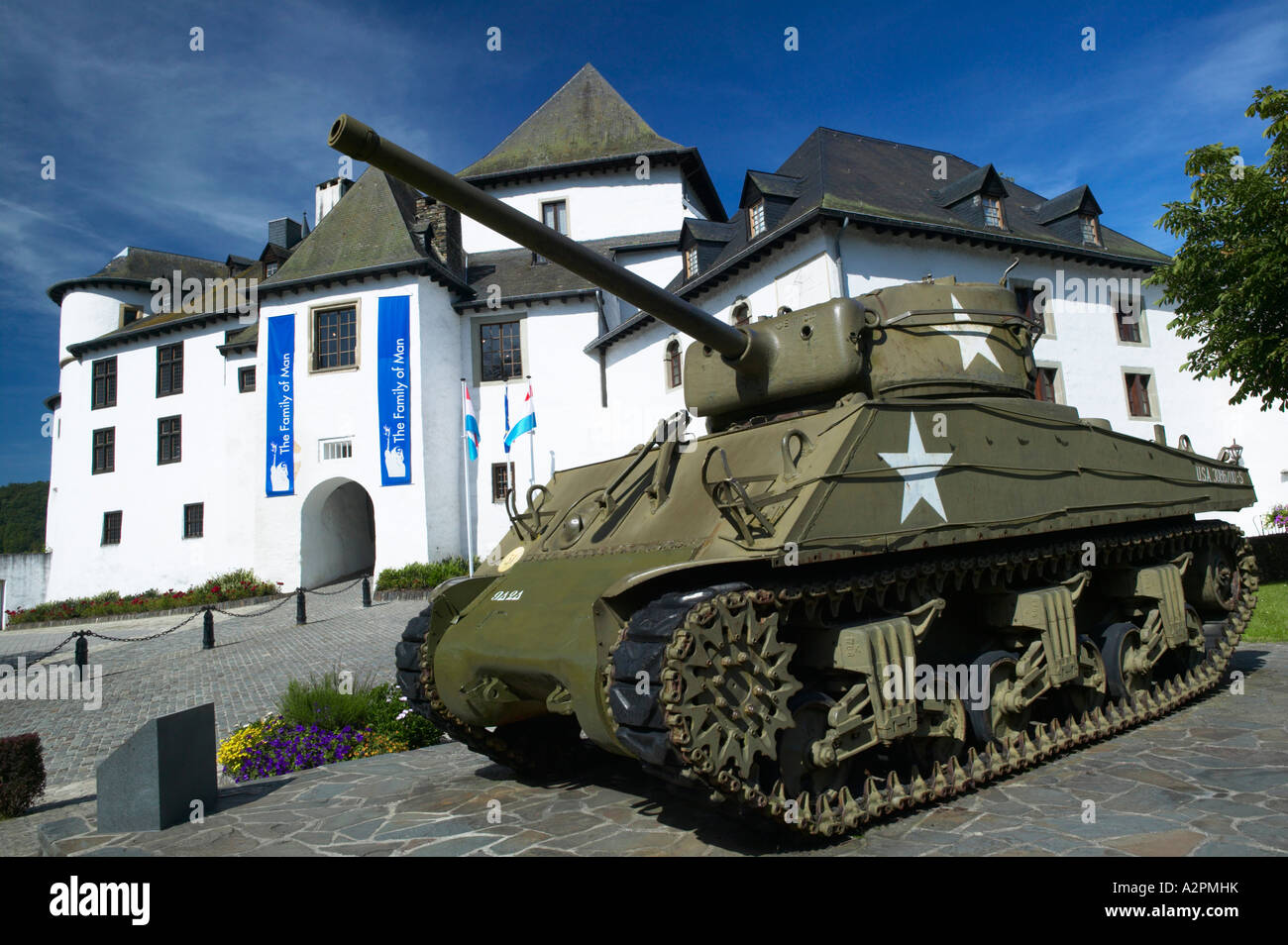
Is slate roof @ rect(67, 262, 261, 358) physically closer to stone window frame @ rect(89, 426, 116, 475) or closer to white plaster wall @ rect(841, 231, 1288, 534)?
stone window frame @ rect(89, 426, 116, 475)

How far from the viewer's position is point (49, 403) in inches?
1563

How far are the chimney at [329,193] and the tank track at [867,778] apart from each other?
33306mm

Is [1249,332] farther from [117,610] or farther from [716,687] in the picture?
Answer: [117,610]

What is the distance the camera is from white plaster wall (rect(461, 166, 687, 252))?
3080 centimetres

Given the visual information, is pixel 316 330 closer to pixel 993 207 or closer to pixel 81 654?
pixel 81 654

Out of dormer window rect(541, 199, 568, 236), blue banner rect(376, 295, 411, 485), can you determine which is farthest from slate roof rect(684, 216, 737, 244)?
blue banner rect(376, 295, 411, 485)

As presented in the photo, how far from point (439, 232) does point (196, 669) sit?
695 inches

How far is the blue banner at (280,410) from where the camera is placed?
25.7 meters

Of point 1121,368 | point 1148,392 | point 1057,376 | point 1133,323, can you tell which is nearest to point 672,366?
point 1057,376

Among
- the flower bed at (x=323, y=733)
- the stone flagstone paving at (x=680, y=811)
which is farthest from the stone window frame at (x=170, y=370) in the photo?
the flower bed at (x=323, y=733)

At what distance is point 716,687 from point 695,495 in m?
1.80

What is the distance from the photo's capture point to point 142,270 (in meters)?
36.1

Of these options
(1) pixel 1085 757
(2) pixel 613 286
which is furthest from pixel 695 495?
(1) pixel 1085 757
